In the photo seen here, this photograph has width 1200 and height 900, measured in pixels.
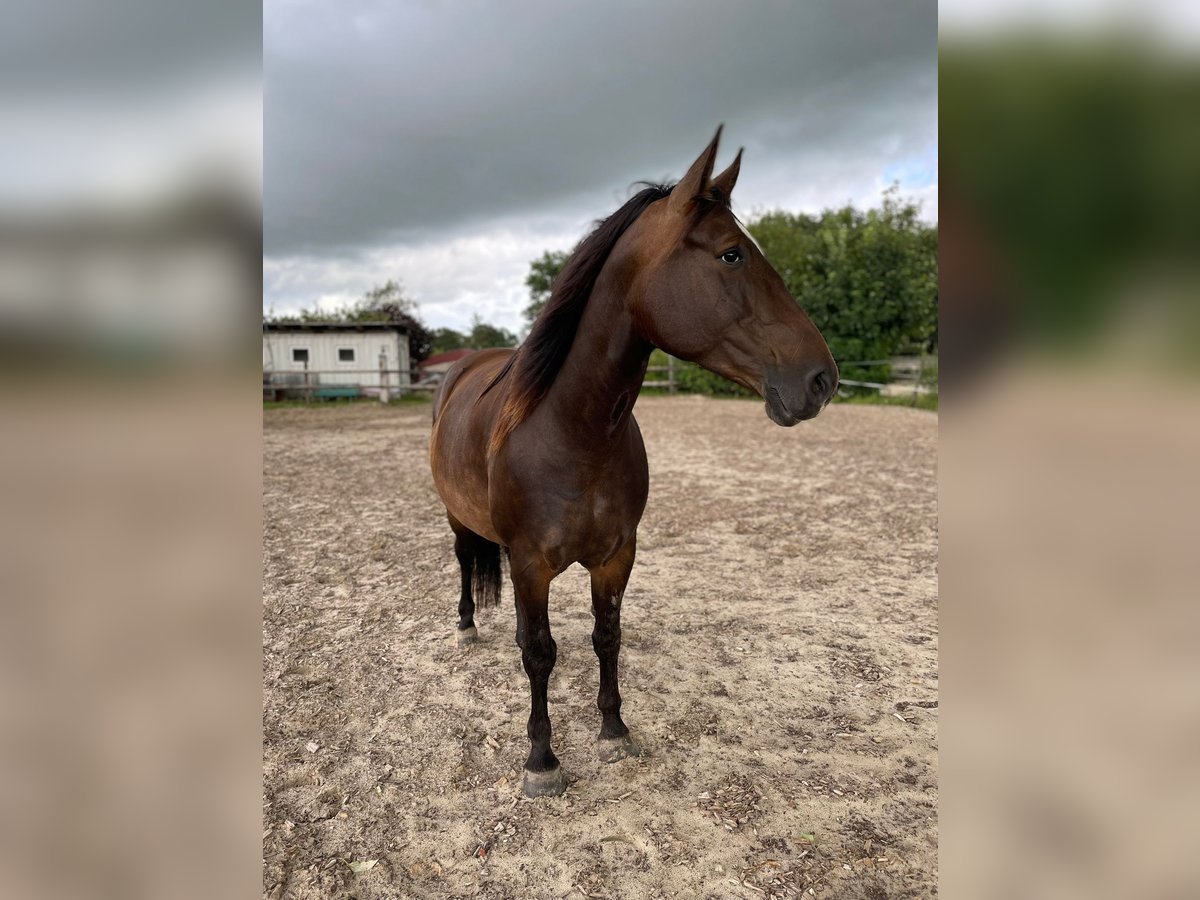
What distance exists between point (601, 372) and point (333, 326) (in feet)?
82.3

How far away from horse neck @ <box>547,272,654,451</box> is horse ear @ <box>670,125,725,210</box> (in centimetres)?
36

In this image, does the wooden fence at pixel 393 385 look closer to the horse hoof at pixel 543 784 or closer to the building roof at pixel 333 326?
the building roof at pixel 333 326

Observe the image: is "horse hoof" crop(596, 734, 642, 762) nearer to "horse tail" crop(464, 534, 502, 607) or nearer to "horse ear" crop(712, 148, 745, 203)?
"horse tail" crop(464, 534, 502, 607)

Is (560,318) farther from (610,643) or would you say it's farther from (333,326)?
(333,326)

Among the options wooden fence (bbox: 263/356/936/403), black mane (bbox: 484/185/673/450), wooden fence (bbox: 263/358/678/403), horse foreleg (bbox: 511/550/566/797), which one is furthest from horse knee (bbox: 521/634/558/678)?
wooden fence (bbox: 263/358/678/403)

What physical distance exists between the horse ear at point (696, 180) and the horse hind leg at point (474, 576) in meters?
2.47

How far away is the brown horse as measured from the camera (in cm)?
187

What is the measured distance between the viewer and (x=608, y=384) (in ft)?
7.30

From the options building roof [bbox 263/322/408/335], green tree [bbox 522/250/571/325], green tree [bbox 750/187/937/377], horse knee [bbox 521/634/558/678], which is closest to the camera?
horse knee [bbox 521/634/558/678]

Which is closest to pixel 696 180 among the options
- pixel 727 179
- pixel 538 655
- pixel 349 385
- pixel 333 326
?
pixel 727 179

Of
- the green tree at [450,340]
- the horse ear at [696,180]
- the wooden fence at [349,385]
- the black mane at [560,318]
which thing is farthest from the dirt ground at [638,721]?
the green tree at [450,340]
